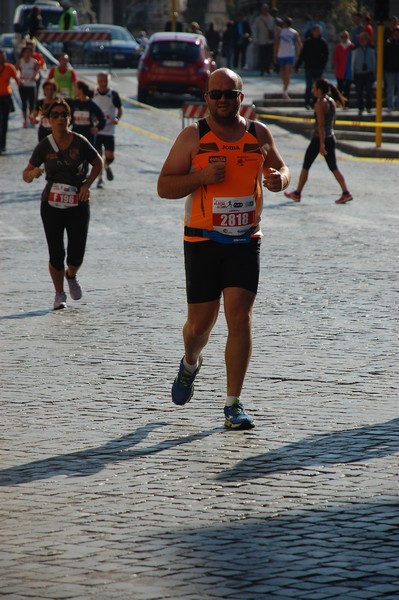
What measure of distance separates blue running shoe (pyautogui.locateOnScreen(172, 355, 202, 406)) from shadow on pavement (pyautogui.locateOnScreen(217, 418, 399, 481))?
0.89 meters

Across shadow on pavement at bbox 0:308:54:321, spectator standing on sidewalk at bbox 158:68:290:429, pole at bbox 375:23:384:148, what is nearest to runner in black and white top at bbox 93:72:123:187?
pole at bbox 375:23:384:148

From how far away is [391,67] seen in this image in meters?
31.4

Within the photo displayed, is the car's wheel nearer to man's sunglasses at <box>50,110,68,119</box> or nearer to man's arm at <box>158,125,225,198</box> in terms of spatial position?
man's sunglasses at <box>50,110,68,119</box>

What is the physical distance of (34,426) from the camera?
7.46 metres

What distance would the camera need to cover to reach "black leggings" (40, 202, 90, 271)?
1188 centimetres

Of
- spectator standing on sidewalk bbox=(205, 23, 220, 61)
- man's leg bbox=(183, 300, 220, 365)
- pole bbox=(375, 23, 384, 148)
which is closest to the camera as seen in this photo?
man's leg bbox=(183, 300, 220, 365)

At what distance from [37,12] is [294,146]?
16.8m

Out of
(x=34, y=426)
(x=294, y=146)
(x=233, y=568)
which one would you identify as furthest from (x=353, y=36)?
(x=233, y=568)

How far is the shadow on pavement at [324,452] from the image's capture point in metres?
6.52

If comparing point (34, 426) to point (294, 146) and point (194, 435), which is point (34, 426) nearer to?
point (194, 435)

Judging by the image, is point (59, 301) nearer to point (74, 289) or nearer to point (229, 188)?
point (74, 289)

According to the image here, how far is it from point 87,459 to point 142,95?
3114 cm

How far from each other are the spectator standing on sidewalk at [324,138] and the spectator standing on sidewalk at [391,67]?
35.4 feet

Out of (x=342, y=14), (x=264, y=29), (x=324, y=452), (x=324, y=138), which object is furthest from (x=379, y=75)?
(x=342, y=14)
